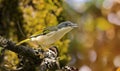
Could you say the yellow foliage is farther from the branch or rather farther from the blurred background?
the branch

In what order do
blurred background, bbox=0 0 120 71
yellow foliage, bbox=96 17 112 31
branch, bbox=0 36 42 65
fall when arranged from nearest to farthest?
branch, bbox=0 36 42 65
blurred background, bbox=0 0 120 71
yellow foliage, bbox=96 17 112 31

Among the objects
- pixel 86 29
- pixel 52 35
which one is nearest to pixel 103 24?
pixel 86 29

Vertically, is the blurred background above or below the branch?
above

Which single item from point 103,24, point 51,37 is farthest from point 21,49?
point 103,24

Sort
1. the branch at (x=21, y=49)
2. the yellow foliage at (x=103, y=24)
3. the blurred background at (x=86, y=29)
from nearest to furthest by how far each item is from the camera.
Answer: the branch at (x=21, y=49) < the blurred background at (x=86, y=29) < the yellow foliage at (x=103, y=24)

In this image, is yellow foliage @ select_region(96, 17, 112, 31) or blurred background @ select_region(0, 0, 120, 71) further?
yellow foliage @ select_region(96, 17, 112, 31)

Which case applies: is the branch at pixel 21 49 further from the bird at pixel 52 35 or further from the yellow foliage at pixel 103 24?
the yellow foliage at pixel 103 24

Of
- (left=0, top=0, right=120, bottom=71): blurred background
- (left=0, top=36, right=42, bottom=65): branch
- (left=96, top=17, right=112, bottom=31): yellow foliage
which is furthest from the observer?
(left=96, top=17, right=112, bottom=31): yellow foliage

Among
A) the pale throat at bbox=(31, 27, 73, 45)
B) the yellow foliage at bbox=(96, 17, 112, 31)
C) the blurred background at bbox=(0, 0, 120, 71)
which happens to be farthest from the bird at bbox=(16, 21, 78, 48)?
the yellow foliage at bbox=(96, 17, 112, 31)

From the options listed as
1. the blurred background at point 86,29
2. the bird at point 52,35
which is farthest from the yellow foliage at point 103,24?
the bird at point 52,35

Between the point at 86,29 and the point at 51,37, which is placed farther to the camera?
the point at 86,29

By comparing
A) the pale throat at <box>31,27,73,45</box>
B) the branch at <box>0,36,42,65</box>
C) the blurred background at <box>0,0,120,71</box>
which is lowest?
the branch at <box>0,36,42,65</box>

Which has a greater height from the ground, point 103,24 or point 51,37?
point 103,24

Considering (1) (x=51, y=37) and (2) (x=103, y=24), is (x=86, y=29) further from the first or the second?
(1) (x=51, y=37)
